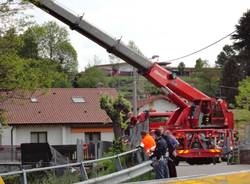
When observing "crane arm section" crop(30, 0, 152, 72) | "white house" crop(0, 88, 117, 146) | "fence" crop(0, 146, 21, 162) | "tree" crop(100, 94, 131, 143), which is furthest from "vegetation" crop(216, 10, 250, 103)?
"crane arm section" crop(30, 0, 152, 72)

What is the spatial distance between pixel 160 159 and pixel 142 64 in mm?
10344

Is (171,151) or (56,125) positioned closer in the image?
(171,151)

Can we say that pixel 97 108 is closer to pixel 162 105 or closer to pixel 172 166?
pixel 162 105

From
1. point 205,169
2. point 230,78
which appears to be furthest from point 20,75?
point 230,78

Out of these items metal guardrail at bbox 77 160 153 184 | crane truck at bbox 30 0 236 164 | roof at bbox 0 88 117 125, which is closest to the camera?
metal guardrail at bbox 77 160 153 184

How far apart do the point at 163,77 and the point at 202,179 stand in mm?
17071

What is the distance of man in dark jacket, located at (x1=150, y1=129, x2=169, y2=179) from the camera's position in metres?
16.3

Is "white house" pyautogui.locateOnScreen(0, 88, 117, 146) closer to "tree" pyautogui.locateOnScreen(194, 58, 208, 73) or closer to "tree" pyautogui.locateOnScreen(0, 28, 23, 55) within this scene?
"tree" pyautogui.locateOnScreen(0, 28, 23, 55)

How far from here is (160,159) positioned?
16359 millimetres

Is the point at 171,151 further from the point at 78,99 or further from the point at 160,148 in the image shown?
the point at 78,99

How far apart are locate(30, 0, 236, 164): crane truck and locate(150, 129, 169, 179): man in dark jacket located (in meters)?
7.23

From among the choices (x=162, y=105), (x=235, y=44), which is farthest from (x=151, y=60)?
(x=162, y=105)

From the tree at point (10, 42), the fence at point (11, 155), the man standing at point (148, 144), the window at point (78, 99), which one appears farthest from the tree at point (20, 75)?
the window at point (78, 99)

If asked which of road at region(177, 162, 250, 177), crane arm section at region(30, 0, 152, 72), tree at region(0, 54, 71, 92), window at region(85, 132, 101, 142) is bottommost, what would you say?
road at region(177, 162, 250, 177)
